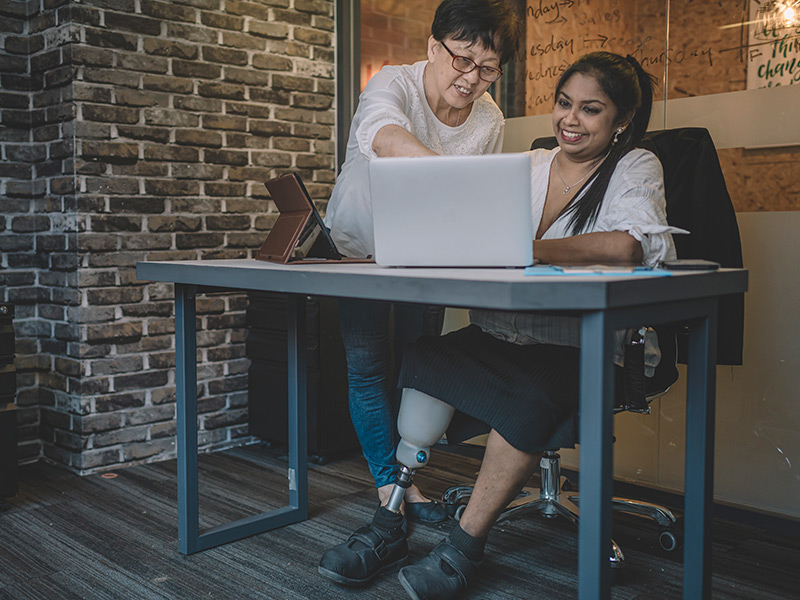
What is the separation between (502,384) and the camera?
1769mm

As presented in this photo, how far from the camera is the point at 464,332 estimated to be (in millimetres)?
2000

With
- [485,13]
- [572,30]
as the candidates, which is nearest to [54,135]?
[485,13]

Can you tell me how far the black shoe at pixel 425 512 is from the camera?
2340mm

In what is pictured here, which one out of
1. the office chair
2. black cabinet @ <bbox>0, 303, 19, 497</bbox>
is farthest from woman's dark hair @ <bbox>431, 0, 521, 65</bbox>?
black cabinet @ <bbox>0, 303, 19, 497</bbox>

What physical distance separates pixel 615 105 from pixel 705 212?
359 millimetres

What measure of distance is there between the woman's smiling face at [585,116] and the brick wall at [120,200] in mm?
1635

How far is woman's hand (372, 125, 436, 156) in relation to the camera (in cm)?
186

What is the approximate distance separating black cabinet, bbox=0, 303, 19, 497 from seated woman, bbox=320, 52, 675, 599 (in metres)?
1.20

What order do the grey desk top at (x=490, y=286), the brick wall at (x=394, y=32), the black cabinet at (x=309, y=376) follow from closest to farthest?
the grey desk top at (x=490, y=286) < the black cabinet at (x=309, y=376) < the brick wall at (x=394, y=32)

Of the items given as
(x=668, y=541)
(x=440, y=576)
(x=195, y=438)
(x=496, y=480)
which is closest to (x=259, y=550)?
(x=195, y=438)

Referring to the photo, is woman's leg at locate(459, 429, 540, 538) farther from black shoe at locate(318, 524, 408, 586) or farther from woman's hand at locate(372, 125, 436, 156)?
woman's hand at locate(372, 125, 436, 156)

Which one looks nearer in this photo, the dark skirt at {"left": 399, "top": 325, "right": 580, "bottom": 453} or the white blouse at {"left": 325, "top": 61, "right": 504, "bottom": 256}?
the dark skirt at {"left": 399, "top": 325, "right": 580, "bottom": 453}

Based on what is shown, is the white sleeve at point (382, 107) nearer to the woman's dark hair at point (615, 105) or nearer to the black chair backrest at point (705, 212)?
the woman's dark hair at point (615, 105)

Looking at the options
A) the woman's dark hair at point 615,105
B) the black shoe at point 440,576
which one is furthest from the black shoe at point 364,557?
the woman's dark hair at point 615,105
